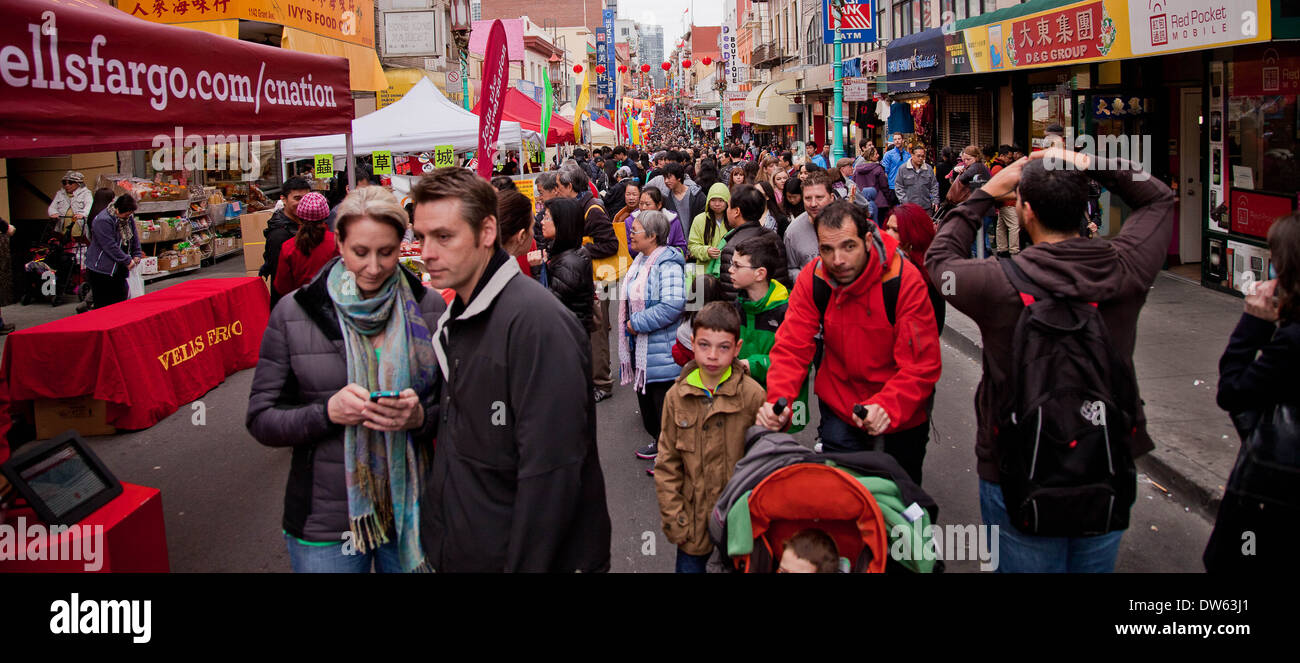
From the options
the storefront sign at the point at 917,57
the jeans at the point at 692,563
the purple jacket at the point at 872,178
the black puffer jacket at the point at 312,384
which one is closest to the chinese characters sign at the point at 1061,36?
the purple jacket at the point at 872,178

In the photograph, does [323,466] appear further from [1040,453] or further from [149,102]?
[149,102]

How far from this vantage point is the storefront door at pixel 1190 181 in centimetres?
1276

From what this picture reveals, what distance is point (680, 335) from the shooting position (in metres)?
5.45

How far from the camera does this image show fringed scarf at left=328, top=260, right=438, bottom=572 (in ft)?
9.86

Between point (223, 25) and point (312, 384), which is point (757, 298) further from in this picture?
point (223, 25)

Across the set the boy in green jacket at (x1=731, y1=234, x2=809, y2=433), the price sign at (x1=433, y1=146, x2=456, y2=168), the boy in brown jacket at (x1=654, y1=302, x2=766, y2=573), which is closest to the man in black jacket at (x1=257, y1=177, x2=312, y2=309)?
the boy in green jacket at (x1=731, y1=234, x2=809, y2=433)


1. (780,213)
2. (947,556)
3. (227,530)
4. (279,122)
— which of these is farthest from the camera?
(780,213)

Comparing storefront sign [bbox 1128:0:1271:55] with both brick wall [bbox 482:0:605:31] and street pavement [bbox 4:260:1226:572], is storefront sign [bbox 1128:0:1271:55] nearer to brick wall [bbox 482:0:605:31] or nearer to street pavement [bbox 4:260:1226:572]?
street pavement [bbox 4:260:1226:572]

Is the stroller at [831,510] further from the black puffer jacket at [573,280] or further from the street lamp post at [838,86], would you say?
the street lamp post at [838,86]

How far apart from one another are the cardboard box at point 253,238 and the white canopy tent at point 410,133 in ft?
6.82

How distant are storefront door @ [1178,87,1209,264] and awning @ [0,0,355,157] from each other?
1158 cm
